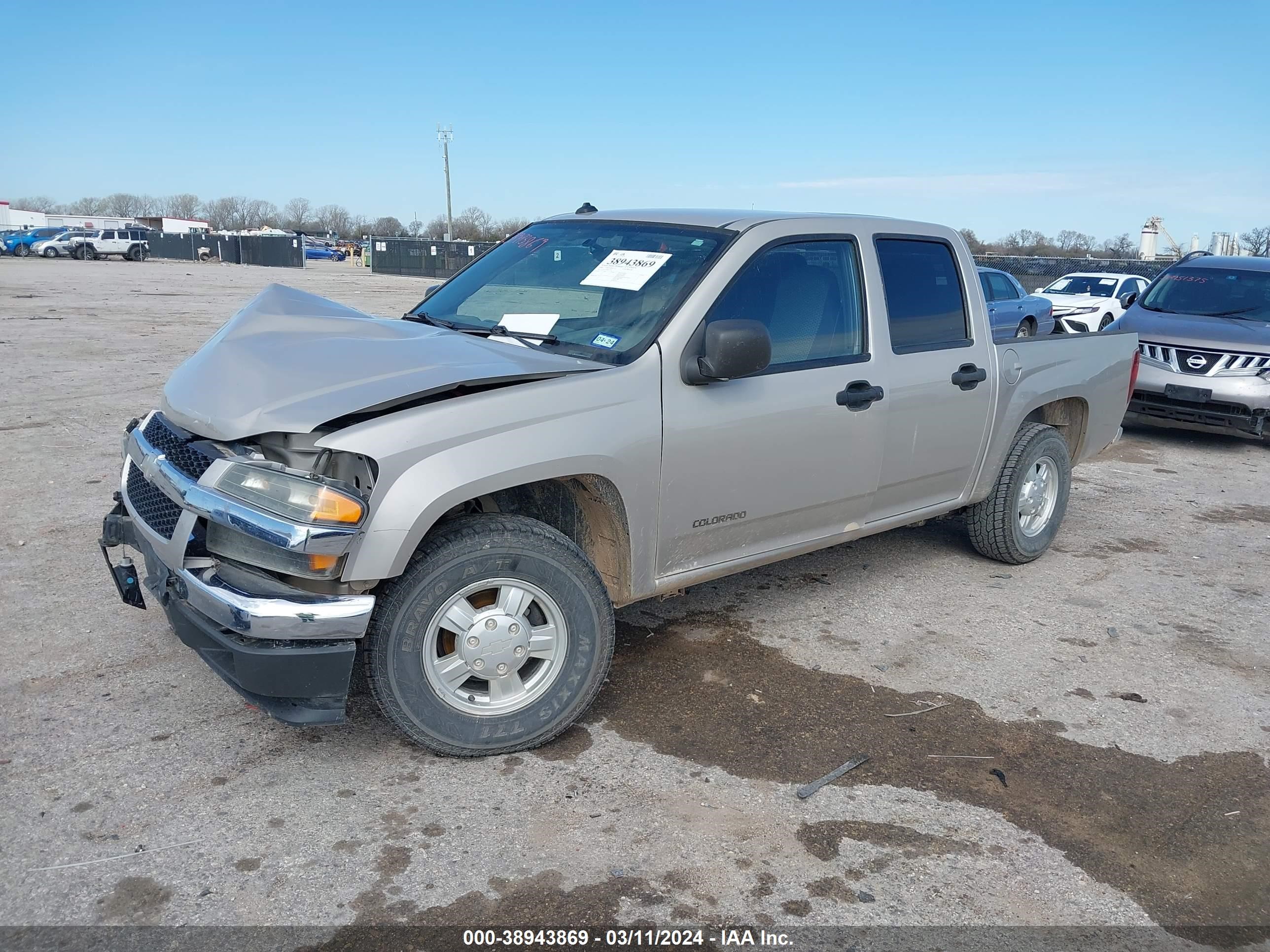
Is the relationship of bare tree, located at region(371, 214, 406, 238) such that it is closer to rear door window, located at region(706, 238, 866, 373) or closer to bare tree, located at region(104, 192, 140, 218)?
bare tree, located at region(104, 192, 140, 218)

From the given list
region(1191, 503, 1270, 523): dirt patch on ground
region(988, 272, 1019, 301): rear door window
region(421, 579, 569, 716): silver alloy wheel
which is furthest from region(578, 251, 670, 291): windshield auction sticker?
region(988, 272, 1019, 301): rear door window

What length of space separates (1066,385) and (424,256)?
46222 mm

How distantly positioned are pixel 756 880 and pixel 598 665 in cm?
96

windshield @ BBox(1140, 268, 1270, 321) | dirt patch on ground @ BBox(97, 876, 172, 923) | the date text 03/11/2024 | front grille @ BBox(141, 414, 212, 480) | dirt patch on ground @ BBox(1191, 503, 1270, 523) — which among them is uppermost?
windshield @ BBox(1140, 268, 1270, 321)

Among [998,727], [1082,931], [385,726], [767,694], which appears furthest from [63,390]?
[1082,931]

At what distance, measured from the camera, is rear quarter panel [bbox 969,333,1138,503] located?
17.6 feet

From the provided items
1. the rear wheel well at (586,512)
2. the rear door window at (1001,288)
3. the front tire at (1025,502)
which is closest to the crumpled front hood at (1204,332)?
the front tire at (1025,502)

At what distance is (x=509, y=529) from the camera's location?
11.1 feet

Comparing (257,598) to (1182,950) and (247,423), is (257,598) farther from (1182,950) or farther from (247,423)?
(1182,950)

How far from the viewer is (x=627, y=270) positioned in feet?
13.6

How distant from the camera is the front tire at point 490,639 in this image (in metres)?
3.26

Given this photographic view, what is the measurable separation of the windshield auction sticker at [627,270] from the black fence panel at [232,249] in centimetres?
5403

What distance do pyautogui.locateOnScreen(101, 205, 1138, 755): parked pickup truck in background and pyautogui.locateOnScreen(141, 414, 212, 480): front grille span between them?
0.01 meters

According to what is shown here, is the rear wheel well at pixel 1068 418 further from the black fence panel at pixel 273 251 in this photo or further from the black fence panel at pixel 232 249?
the black fence panel at pixel 273 251
